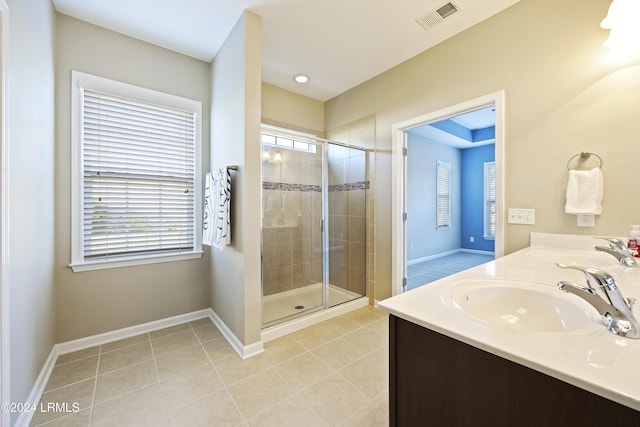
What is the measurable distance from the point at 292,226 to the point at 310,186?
1.71 ft

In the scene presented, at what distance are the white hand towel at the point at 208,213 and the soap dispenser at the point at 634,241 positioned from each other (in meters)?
2.80

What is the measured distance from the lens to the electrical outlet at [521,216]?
1870 millimetres

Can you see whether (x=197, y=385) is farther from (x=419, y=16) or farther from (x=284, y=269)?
(x=419, y=16)

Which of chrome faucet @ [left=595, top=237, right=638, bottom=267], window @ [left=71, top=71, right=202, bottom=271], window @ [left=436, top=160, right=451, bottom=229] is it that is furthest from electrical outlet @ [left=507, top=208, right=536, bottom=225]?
window @ [left=436, top=160, right=451, bottom=229]

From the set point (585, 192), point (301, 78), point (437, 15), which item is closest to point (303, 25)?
point (301, 78)

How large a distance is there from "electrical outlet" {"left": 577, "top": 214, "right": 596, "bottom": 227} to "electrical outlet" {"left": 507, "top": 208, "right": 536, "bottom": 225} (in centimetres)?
24

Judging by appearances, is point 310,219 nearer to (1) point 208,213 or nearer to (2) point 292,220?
(2) point 292,220

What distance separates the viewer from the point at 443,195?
19.3 ft

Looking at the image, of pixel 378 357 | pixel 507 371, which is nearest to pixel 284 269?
pixel 378 357

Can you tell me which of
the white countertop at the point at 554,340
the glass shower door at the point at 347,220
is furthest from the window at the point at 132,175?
the white countertop at the point at 554,340

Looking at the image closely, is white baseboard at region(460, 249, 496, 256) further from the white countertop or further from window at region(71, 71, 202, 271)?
window at region(71, 71, 202, 271)

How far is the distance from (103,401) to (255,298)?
106 cm

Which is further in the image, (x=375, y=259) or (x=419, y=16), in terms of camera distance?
(x=375, y=259)

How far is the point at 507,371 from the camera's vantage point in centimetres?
60
